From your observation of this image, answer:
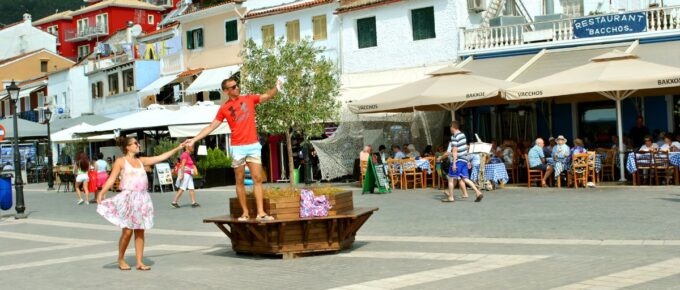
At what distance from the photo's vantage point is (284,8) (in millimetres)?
35875

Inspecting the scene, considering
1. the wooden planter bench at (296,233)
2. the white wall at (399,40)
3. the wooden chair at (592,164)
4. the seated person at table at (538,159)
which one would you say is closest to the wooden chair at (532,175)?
the seated person at table at (538,159)

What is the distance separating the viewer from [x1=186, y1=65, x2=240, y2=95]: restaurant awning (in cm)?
3756

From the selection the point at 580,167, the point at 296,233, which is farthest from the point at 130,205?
the point at 580,167

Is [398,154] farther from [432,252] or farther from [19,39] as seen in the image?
[19,39]

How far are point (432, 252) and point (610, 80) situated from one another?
1071 cm

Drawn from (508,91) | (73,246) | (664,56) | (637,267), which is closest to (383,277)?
(637,267)

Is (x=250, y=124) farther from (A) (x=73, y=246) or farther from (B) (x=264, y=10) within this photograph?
(B) (x=264, y=10)

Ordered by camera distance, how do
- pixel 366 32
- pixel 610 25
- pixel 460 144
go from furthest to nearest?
pixel 366 32
pixel 610 25
pixel 460 144

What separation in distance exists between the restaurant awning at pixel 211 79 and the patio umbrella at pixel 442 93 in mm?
14139

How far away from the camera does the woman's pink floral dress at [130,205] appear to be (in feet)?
33.8

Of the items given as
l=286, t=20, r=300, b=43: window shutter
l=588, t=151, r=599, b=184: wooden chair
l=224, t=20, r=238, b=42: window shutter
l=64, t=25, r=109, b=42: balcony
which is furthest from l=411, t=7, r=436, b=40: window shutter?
l=64, t=25, r=109, b=42: balcony

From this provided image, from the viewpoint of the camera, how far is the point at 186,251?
40.2 feet

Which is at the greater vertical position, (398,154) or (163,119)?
(163,119)

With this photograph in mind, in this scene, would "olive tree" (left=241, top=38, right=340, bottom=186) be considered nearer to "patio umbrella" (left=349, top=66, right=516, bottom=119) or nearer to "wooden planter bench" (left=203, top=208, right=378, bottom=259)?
"patio umbrella" (left=349, top=66, right=516, bottom=119)
